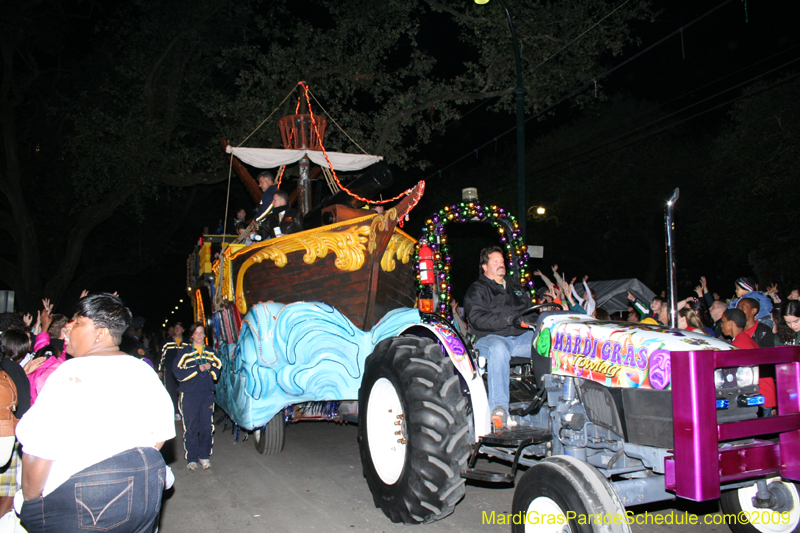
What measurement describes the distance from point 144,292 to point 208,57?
2226 cm

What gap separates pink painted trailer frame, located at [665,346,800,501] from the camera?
2.85 meters

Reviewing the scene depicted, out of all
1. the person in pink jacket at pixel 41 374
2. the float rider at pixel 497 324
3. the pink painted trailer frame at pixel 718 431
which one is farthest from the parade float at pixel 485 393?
the person in pink jacket at pixel 41 374

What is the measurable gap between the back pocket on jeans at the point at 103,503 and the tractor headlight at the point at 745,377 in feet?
10.3

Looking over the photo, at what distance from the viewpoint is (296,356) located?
5.93 metres

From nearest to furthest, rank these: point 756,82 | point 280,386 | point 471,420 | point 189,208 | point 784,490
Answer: point 784,490 → point 471,420 → point 280,386 → point 756,82 → point 189,208

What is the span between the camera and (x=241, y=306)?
7.45 m

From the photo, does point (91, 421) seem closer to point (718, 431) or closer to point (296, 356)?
point (718, 431)

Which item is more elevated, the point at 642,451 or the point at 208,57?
the point at 208,57

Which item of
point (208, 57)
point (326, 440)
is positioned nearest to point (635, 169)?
point (208, 57)

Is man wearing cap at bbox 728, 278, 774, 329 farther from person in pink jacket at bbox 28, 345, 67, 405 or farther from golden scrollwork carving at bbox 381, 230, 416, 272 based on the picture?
person in pink jacket at bbox 28, 345, 67, 405

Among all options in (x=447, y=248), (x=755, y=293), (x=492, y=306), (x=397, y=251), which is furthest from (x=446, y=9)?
(x=492, y=306)

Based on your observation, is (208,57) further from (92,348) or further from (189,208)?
(92,348)

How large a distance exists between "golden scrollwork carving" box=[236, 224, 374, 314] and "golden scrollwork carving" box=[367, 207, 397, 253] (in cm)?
5

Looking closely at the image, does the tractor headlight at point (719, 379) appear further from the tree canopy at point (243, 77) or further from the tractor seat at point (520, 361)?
the tree canopy at point (243, 77)
